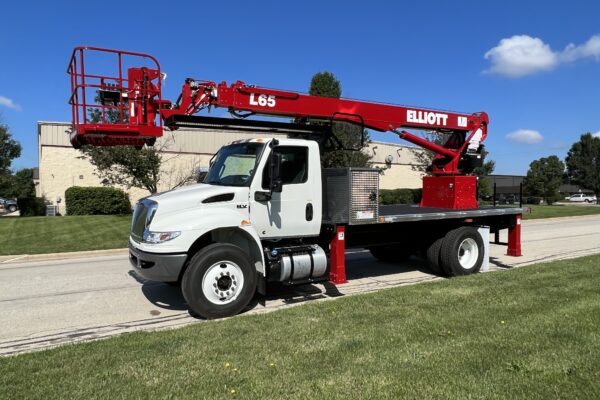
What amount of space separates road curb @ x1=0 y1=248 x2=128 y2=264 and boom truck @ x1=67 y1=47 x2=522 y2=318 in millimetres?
6414

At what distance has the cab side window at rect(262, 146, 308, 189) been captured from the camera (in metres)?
7.43

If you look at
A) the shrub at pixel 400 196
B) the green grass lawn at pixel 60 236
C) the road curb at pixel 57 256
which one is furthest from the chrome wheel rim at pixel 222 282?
the shrub at pixel 400 196

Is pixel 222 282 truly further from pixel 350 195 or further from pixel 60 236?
pixel 60 236

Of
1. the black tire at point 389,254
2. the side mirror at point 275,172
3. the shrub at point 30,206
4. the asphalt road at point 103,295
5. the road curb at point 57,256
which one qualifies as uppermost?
the side mirror at point 275,172

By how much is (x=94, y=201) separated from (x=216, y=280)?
2565 centimetres

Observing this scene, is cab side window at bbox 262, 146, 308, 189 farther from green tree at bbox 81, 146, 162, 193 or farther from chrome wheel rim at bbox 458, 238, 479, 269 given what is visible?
green tree at bbox 81, 146, 162, 193

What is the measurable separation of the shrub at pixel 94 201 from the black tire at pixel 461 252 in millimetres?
24942

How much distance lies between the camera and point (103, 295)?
320 inches

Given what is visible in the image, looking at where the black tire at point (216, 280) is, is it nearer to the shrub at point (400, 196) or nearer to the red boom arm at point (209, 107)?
the red boom arm at point (209, 107)

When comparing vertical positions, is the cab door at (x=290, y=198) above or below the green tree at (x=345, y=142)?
below

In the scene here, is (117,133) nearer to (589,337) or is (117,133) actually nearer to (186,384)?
(186,384)

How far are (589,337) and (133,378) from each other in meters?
4.40

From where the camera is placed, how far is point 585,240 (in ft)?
50.5

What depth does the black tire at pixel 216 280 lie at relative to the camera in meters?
6.38
